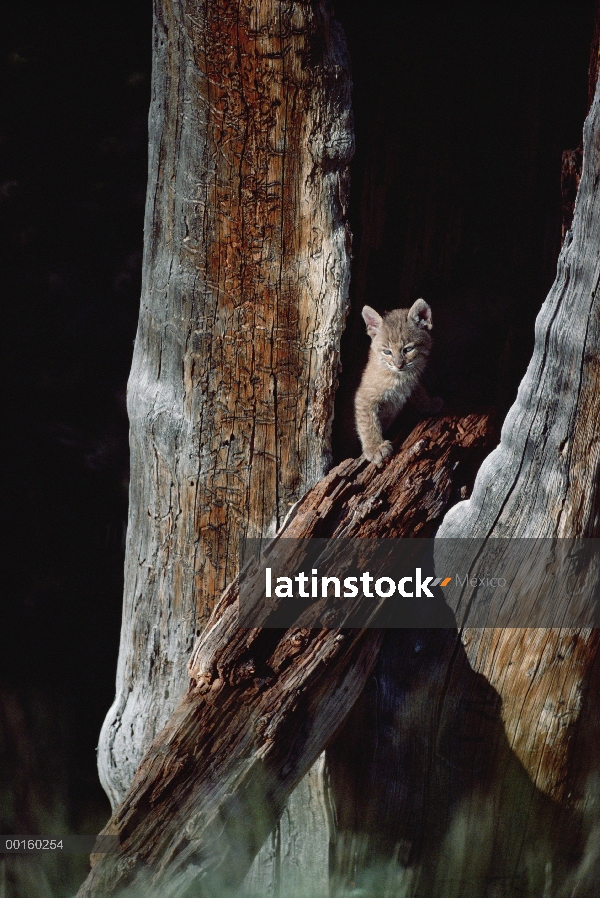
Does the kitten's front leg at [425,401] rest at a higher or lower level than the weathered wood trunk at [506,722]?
higher

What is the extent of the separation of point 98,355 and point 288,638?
1733 mm

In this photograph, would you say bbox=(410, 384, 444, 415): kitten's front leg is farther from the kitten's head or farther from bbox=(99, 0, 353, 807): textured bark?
bbox=(99, 0, 353, 807): textured bark

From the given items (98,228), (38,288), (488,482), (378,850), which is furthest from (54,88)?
(378,850)

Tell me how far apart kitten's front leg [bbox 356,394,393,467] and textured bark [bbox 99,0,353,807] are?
0.63ft

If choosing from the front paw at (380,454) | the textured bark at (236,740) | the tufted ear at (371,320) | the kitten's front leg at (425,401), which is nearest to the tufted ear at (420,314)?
the tufted ear at (371,320)

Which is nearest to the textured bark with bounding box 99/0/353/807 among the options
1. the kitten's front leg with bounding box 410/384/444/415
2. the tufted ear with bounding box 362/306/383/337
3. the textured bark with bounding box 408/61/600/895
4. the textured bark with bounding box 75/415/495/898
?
the tufted ear with bounding box 362/306/383/337

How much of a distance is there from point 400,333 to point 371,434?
44 centimetres

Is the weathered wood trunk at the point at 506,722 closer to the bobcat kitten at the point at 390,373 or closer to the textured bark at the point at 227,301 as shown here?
the bobcat kitten at the point at 390,373

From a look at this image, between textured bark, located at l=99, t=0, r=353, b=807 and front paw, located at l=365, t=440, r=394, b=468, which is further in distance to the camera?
front paw, located at l=365, t=440, r=394, b=468

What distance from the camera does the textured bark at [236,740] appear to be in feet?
9.61

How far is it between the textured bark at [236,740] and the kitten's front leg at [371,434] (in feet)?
0.68

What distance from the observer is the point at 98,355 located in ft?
12.6

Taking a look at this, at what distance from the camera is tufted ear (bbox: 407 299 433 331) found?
3174mm

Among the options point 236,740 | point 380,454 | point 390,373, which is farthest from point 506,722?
point 390,373
